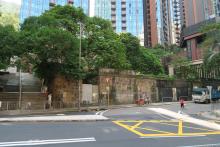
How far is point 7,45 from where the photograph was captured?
77.5 ft

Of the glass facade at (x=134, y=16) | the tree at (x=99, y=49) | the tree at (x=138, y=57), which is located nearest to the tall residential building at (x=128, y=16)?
the glass facade at (x=134, y=16)

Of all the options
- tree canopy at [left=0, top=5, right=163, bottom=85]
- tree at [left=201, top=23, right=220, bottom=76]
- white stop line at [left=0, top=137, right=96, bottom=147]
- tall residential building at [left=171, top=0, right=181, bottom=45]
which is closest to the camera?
white stop line at [left=0, top=137, right=96, bottom=147]

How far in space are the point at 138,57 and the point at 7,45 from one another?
3118 cm

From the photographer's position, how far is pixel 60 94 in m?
29.6

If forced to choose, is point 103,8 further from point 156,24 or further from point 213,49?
point 213,49

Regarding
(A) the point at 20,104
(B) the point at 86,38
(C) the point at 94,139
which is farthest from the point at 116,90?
(C) the point at 94,139

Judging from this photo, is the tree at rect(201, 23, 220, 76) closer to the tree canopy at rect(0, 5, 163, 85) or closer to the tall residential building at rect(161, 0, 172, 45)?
the tree canopy at rect(0, 5, 163, 85)

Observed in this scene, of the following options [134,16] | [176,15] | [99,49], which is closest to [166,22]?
[176,15]

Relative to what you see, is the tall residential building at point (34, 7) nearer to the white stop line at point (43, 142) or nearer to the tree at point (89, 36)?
the tree at point (89, 36)

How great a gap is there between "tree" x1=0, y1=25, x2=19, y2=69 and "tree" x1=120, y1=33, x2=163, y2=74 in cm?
2693

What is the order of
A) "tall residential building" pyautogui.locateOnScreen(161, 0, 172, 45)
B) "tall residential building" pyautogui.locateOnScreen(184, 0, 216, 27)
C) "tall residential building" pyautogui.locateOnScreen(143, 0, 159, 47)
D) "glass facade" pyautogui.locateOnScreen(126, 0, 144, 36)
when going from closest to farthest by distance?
"tall residential building" pyautogui.locateOnScreen(184, 0, 216, 27) → "glass facade" pyautogui.locateOnScreen(126, 0, 144, 36) → "tall residential building" pyautogui.locateOnScreen(143, 0, 159, 47) → "tall residential building" pyautogui.locateOnScreen(161, 0, 172, 45)

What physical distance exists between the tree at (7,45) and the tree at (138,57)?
88.3 ft

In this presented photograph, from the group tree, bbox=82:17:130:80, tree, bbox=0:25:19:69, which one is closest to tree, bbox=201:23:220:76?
tree, bbox=82:17:130:80

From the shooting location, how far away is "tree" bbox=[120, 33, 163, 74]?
1939 inches
